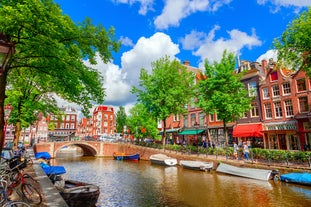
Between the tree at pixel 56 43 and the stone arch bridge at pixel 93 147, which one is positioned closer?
the tree at pixel 56 43

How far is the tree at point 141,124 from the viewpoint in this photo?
140 ft

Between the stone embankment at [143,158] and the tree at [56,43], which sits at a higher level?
the tree at [56,43]

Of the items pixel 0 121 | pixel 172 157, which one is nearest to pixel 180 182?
pixel 172 157

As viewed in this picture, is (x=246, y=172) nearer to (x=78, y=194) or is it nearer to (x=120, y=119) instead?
(x=78, y=194)

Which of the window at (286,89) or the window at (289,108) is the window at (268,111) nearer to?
the window at (289,108)

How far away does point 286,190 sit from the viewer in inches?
572

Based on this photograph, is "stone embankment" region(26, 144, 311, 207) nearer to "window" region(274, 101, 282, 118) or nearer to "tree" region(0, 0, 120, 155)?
"tree" region(0, 0, 120, 155)

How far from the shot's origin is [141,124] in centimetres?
4494

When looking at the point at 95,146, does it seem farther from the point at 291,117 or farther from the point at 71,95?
the point at 71,95

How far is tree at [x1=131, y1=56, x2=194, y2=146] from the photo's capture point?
3108cm

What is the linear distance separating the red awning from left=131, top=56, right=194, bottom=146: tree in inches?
333

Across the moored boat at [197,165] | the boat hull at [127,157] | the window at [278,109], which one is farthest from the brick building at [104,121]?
the window at [278,109]

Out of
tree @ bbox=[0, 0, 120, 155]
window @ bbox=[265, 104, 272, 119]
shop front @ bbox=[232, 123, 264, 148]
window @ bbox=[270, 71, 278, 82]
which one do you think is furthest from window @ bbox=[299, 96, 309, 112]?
tree @ bbox=[0, 0, 120, 155]

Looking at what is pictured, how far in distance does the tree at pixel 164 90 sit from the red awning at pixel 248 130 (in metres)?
8.45
